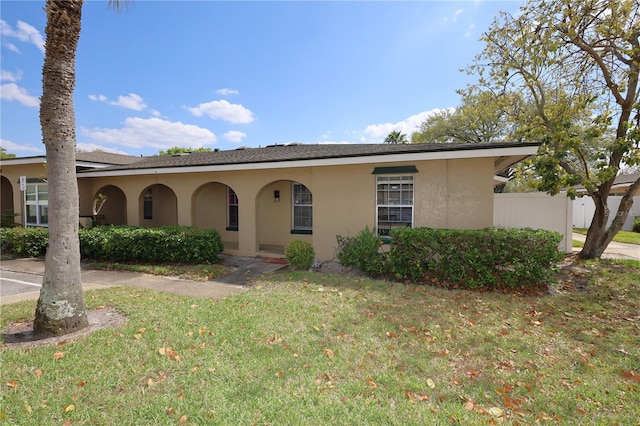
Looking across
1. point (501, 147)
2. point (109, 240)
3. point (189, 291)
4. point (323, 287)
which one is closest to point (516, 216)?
point (501, 147)

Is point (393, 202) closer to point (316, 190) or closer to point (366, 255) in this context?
point (366, 255)

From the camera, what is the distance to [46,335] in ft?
13.6

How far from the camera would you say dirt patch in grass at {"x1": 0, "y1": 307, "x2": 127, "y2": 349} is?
3959mm

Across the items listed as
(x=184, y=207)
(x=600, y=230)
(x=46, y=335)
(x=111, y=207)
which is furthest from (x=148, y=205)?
(x=600, y=230)

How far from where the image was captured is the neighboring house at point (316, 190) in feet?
26.0

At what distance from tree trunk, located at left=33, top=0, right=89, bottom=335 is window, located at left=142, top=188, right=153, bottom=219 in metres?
10.9

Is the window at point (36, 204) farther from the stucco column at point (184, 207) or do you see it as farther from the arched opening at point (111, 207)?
the stucco column at point (184, 207)

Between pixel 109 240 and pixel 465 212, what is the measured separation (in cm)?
1035

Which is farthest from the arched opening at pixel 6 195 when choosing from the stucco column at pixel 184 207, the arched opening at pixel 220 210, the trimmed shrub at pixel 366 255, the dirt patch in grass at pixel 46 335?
the trimmed shrub at pixel 366 255

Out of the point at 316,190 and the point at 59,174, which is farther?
the point at 316,190

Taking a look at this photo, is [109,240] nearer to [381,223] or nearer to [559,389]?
[381,223]

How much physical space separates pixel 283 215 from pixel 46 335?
26.5 feet

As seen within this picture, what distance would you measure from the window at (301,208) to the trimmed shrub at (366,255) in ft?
11.5

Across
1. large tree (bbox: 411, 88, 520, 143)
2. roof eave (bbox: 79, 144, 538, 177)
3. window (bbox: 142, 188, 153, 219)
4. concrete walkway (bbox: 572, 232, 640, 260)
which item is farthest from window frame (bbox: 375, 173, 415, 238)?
large tree (bbox: 411, 88, 520, 143)
